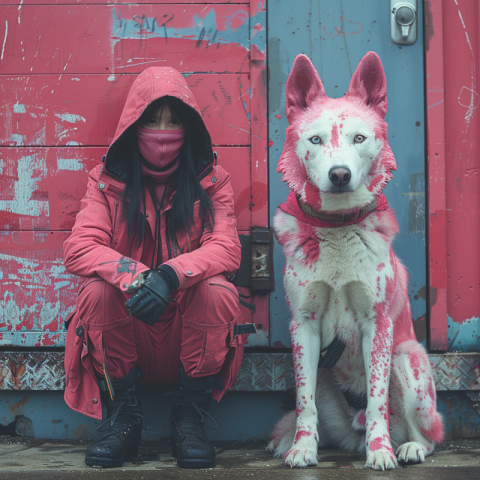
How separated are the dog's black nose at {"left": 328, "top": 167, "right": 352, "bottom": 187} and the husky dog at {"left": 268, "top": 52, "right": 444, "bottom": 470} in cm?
4

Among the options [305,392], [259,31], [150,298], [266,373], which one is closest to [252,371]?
[266,373]

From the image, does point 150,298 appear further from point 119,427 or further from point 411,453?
point 411,453

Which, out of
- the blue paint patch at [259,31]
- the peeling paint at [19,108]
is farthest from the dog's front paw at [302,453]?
the peeling paint at [19,108]

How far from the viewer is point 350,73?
2.79 m

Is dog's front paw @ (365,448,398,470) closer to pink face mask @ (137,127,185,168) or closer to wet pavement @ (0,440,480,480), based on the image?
wet pavement @ (0,440,480,480)

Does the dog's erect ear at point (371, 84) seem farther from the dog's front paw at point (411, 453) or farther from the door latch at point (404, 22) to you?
the dog's front paw at point (411, 453)

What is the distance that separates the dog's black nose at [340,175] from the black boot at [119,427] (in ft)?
3.69

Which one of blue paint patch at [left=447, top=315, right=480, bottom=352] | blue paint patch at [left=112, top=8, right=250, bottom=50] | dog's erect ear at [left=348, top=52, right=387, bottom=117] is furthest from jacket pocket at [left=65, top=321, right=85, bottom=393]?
blue paint patch at [left=447, top=315, right=480, bottom=352]

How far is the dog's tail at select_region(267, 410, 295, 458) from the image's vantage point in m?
2.20

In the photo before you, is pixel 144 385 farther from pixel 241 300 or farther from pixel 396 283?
pixel 396 283

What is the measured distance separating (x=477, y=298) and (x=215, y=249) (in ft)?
4.82

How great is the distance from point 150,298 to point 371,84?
1.23 meters

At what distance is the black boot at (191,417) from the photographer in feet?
6.61

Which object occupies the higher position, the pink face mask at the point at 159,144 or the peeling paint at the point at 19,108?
the peeling paint at the point at 19,108
